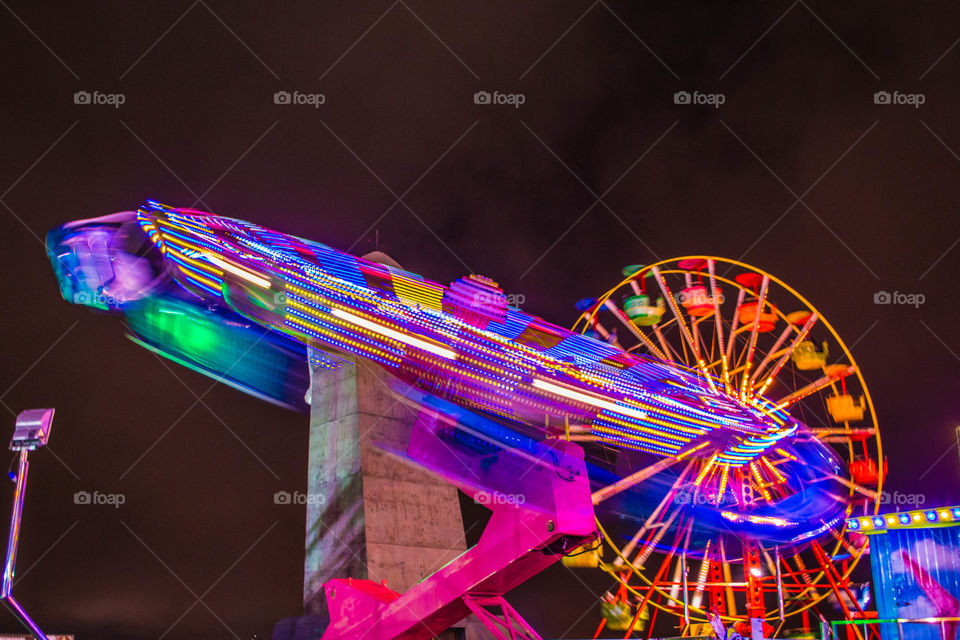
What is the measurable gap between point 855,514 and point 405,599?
12.8 metres

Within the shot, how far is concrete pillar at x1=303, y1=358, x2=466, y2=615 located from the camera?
1300 cm

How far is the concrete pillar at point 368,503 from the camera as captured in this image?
13000 millimetres

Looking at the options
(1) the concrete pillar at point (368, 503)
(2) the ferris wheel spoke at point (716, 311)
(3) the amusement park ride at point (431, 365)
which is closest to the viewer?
(3) the amusement park ride at point (431, 365)

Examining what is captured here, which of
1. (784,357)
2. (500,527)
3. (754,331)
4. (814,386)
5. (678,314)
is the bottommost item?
(500,527)

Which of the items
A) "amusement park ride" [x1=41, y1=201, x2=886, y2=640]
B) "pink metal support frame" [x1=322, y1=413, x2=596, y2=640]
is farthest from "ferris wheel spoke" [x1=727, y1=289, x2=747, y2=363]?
"pink metal support frame" [x1=322, y1=413, x2=596, y2=640]

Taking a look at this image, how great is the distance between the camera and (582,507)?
23.1ft

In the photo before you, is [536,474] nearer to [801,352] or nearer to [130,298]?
[130,298]

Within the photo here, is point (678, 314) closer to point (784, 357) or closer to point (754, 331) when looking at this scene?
point (754, 331)

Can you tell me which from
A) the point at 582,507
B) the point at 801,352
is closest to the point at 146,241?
the point at 582,507

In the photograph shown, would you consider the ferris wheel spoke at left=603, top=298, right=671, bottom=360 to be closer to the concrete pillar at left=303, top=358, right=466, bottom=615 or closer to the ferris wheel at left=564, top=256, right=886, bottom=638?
the ferris wheel at left=564, top=256, right=886, bottom=638

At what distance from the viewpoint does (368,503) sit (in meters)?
13.1

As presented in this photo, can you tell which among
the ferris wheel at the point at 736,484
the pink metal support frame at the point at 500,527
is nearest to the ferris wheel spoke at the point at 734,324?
the ferris wheel at the point at 736,484

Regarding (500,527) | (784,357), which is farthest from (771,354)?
(500,527)

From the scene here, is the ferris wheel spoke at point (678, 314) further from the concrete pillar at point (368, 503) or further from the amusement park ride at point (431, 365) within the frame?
the concrete pillar at point (368, 503)
